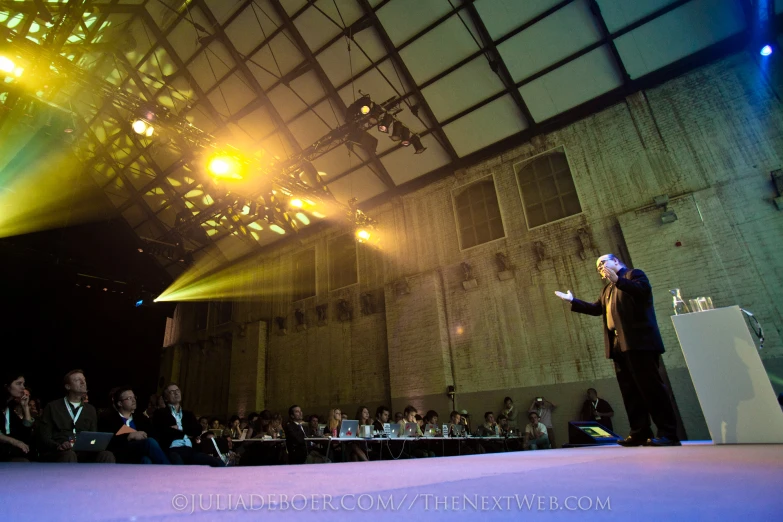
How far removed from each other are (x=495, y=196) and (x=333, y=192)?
483 centimetres

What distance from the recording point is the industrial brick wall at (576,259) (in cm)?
764

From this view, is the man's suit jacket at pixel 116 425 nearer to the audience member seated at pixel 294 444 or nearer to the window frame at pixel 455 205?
the audience member seated at pixel 294 444

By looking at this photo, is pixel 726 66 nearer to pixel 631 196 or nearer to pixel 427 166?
pixel 631 196

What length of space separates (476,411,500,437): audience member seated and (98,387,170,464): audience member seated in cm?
594

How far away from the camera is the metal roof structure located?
27.8 ft

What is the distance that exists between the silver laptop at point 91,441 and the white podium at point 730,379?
4.99 metres

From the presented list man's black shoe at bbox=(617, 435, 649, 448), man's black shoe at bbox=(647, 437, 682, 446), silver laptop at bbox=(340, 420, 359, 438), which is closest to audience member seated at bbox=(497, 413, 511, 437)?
silver laptop at bbox=(340, 420, 359, 438)

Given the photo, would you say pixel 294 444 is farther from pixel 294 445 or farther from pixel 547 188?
pixel 547 188

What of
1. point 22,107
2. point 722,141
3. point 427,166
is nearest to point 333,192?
point 427,166

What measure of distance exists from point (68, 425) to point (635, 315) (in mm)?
5153

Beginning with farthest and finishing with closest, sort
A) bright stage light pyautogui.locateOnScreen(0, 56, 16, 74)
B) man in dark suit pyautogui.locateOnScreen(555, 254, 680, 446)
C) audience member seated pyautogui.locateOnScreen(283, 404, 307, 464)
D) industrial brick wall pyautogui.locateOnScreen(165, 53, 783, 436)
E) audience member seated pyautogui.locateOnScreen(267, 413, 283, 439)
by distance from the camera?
industrial brick wall pyautogui.locateOnScreen(165, 53, 783, 436), bright stage light pyautogui.locateOnScreen(0, 56, 16, 74), audience member seated pyautogui.locateOnScreen(267, 413, 283, 439), audience member seated pyautogui.locateOnScreen(283, 404, 307, 464), man in dark suit pyautogui.locateOnScreen(555, 254, 680, 446)

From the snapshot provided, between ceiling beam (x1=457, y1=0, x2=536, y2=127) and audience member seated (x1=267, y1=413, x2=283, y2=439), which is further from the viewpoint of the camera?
ceiling beam (x1=457, y1=0, x2=536, y2=127)

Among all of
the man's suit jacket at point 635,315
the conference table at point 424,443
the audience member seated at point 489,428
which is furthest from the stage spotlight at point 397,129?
the man's suit jacket at point 635,315

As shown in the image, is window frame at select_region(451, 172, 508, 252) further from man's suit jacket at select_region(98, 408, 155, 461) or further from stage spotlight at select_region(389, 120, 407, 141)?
man's suit jacket at select_region(98, 408, 155, 461)
